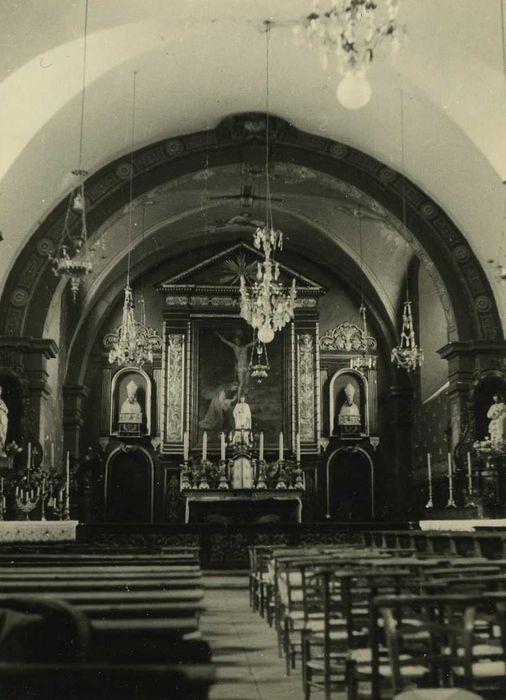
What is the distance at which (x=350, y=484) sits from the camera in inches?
803

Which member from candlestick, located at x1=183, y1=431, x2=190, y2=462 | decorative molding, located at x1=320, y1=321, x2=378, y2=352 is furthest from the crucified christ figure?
decorative molding, located at x1=320, y1=321, x2=378, y2=352

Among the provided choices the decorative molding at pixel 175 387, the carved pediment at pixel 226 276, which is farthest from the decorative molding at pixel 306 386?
the decorative molding at pixel 175 387

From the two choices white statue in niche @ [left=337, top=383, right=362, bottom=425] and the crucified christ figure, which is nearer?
white statue in niche @ [left=337, top=383, right=362, bottom=425]

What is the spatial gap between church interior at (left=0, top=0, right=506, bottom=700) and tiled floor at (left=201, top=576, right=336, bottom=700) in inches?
1.7

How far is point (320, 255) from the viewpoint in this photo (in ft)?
69.1

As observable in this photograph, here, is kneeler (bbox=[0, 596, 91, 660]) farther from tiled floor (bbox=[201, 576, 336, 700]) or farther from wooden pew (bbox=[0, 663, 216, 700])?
tiled floor (bbox=[201, 576, 336, 700])

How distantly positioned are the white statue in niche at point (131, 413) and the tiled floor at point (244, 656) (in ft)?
31.0

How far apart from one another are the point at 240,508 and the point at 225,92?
7750mm

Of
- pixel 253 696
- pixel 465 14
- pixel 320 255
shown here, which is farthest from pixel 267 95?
pixel 253 696

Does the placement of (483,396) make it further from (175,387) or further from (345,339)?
(175,387)

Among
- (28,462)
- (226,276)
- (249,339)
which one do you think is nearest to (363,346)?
(249,339)

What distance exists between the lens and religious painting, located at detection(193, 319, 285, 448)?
2020 centimetres

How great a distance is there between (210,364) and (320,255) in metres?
3.46

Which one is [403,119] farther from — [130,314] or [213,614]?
[213,614]
